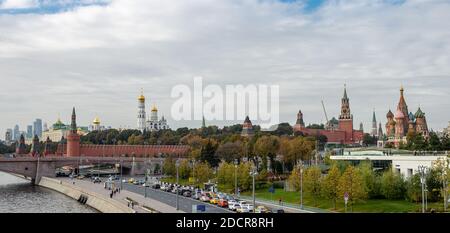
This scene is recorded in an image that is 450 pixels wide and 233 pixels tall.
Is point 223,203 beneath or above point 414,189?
beneath

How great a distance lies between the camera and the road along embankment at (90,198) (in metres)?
22.0

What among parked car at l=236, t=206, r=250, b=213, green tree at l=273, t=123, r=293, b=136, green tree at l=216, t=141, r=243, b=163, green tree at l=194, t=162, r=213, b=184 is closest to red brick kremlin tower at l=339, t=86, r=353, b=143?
green tree at l=273, t=123, r=293, b=136

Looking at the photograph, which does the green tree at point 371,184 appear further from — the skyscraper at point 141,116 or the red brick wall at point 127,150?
the skyscraper at point 141,116

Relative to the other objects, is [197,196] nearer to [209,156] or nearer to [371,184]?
[371,184]

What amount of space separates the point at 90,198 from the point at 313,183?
1247cm

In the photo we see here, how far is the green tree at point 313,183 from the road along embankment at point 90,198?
769 centimetres

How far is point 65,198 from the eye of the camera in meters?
33.7

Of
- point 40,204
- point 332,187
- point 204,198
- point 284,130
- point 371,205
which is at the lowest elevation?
point 40,204

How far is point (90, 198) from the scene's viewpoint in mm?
29188

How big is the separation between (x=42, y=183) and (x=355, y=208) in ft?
107

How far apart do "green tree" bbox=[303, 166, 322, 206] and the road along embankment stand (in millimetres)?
7692

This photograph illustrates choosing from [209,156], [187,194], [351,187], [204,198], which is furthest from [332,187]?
[209,156]

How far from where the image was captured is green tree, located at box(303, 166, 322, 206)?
23.1m
